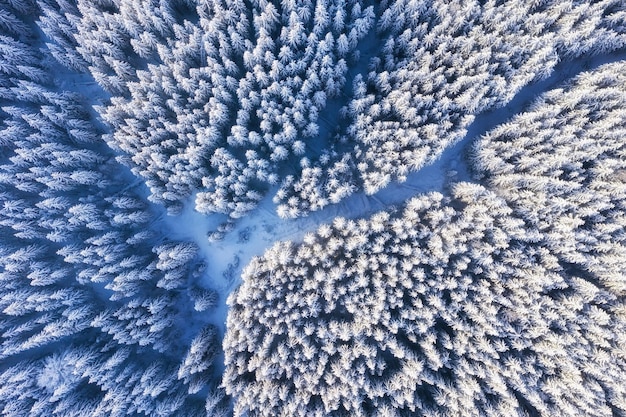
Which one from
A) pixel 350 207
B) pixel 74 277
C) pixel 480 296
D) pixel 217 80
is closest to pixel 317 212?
pixel 350 207

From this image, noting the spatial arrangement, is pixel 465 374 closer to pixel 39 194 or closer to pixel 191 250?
pixel 191 250

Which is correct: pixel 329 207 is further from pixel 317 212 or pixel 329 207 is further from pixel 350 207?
pixel 350 207

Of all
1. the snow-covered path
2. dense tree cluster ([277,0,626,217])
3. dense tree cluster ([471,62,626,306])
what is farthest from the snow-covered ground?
dense tree cluster ([471,62,626,306])

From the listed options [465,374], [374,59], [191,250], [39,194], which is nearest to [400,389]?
[465,374]

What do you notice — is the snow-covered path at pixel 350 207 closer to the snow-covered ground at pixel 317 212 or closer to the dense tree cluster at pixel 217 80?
the snow-covered ground at pixel 317 212

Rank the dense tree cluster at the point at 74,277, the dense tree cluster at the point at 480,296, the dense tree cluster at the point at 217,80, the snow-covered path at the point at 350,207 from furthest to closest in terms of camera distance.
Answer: the snow-covered path at the point at 350,207
the dense tree cluster at the point at 74,277
the dense tree cluster at the point at 217,80
the dense tree cluster at the point at 480,296

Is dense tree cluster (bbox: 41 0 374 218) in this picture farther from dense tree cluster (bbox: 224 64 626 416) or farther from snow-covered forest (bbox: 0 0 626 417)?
dense tree cluster (bbox: 224 64 626 416)

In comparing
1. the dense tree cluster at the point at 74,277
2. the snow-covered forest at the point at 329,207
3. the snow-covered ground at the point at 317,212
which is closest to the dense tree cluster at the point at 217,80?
the snow-covered forest at the point at 329,207
